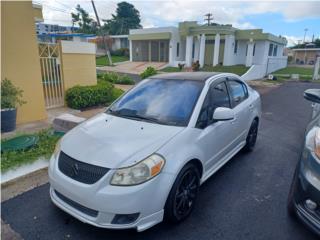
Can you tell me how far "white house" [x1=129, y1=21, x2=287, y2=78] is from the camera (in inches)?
928

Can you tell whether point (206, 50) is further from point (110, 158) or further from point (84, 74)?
point (110, 158)

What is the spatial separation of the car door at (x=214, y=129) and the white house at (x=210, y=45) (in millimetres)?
19266

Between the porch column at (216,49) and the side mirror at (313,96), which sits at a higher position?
the porch column at (216,49)

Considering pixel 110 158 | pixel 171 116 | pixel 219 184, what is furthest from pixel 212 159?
pixel 110 158

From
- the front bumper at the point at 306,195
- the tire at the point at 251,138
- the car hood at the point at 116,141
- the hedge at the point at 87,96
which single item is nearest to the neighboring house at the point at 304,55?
the hedge at the point at 87,96

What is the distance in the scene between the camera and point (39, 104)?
6004 mm

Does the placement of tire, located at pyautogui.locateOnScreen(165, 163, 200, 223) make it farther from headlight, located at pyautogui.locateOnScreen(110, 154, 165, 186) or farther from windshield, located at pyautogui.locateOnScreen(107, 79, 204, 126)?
windshield, located at pyautogui.locateOnScreen(107, 79, 204, 126)

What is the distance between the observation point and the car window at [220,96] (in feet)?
10.8

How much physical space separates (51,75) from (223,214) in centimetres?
632

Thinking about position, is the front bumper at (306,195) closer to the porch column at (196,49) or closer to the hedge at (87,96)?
the hedge at (87,96)

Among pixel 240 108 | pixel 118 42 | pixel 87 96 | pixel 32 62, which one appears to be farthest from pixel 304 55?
pixel 32 62

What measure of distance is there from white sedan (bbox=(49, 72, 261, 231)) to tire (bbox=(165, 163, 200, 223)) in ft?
0.03

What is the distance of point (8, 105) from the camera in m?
5.04

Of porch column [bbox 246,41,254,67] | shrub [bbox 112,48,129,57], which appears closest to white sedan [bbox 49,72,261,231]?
porch column [bbox 246,41,254,67]
